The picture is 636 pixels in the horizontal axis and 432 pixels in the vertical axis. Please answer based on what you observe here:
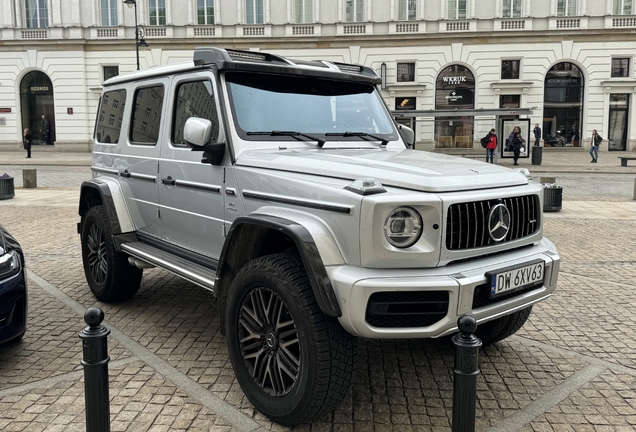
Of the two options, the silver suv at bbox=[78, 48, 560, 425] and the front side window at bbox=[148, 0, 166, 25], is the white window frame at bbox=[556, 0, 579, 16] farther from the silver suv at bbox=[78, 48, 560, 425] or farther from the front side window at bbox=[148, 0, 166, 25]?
the silver suv at bbox=[78, 48, 560, 425]

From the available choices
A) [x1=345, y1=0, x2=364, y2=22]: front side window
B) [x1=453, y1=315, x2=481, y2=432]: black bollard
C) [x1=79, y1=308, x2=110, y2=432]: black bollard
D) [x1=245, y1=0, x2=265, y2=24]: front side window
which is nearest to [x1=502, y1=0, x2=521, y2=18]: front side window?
[x1=345, y1=0, x2=364, y2=22]: front side window

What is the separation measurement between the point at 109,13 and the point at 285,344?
3794 cm

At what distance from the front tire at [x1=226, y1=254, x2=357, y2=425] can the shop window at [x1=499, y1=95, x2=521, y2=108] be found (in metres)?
34.9

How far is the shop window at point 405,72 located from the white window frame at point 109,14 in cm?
1787

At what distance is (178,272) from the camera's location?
4.45 meters

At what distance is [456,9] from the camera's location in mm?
35281

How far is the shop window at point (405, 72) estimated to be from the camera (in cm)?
3616

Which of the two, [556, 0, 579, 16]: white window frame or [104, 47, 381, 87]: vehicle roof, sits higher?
[556, 0, 579, 16]: white window frame

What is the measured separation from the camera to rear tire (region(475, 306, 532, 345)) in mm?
4438

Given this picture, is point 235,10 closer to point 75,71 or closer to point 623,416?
point 75,71

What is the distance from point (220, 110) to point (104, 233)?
6.91 feet

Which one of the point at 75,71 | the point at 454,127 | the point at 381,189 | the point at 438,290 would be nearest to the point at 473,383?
the point at 438,290

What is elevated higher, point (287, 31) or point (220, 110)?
point (287, 31)

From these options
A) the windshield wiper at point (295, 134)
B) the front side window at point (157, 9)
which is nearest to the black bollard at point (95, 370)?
the windshield wiper at point (295, 134)
